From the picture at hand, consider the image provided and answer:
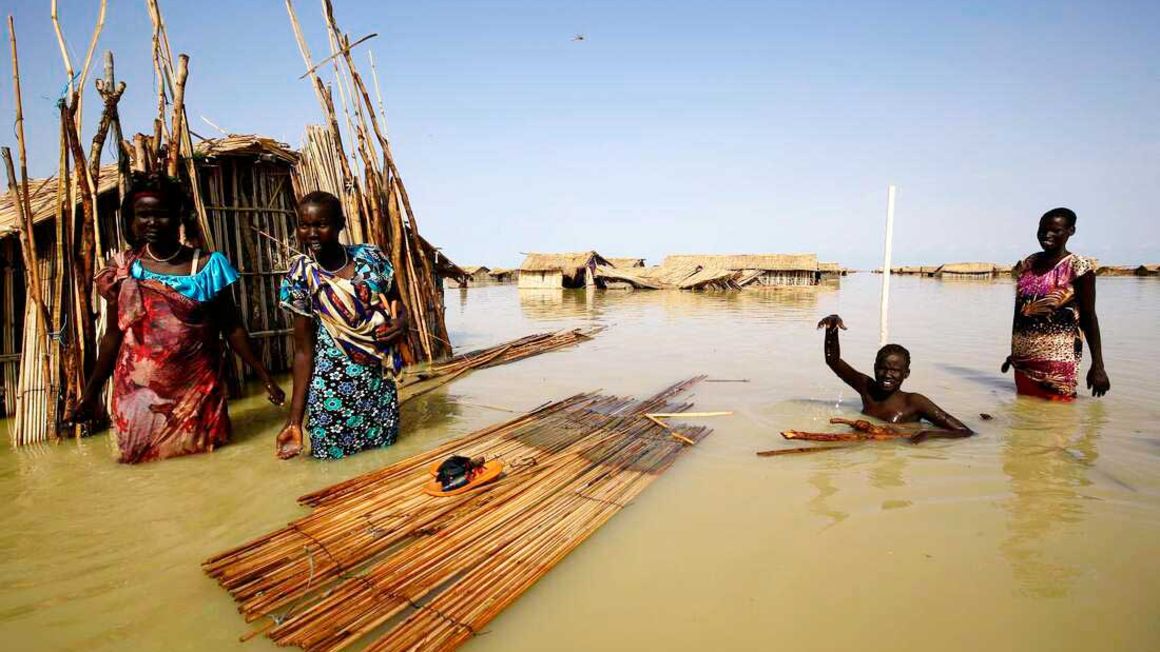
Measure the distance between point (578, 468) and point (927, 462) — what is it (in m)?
2.03

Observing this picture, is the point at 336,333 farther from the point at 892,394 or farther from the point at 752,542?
the point at 892,394

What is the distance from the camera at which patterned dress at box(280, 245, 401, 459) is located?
3.09 m

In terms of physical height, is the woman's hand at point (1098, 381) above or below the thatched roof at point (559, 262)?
below

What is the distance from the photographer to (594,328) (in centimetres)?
1078

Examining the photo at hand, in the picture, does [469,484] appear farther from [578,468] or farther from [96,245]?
[96,245]

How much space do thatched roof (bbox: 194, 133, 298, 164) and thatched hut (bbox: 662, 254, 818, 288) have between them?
26459mm

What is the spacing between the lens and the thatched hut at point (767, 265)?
30.6 meters

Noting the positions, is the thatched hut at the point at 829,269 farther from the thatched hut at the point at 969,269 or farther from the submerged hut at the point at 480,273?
the submerged hut at the point at 480,273

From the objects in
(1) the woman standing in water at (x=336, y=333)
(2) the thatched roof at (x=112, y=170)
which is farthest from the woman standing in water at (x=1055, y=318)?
(2) the thatched roof at (x=112, y=170)

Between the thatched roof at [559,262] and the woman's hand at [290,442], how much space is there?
26401 millimetres

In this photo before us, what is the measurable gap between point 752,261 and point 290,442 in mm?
30713

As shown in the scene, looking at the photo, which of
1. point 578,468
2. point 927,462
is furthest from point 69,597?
point 927,462

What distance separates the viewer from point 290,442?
326 cm

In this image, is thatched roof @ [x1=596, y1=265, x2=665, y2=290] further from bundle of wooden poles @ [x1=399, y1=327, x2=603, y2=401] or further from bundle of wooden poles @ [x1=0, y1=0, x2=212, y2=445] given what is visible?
bundle of wooden poles @ [x1=0, y1=0, x2=212, y2=445]
